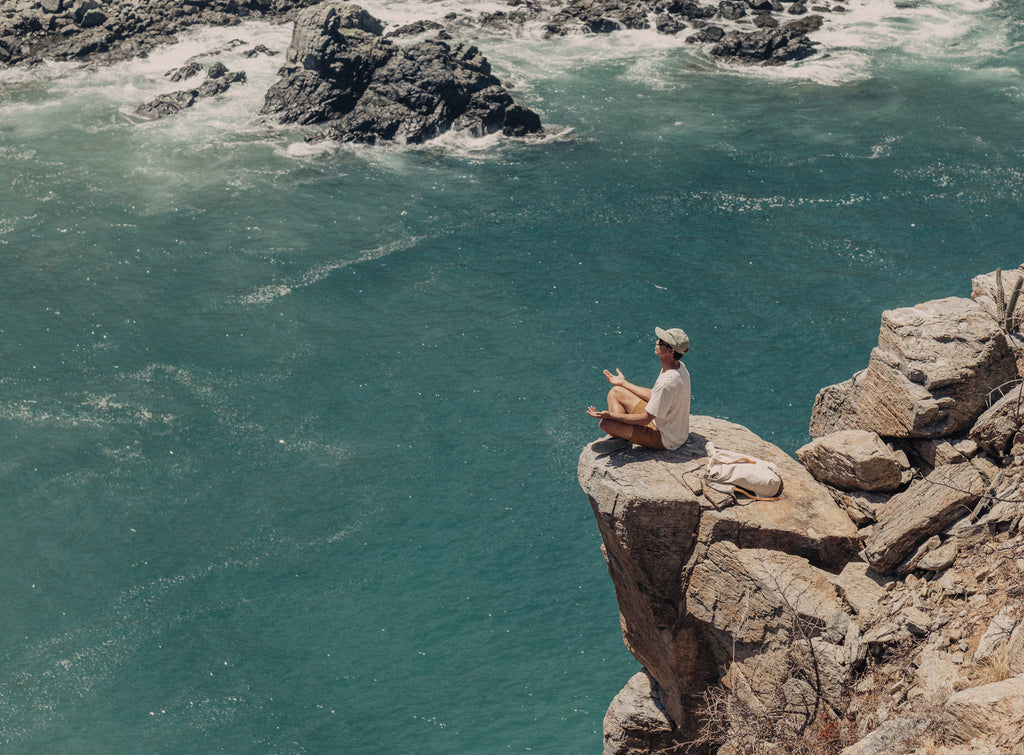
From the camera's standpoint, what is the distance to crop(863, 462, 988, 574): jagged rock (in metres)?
20.6

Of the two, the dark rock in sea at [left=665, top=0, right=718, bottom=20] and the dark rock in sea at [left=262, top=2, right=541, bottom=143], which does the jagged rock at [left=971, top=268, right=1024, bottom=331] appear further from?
the dark rock in sea at [left=665, top=0, right=718, bottom=20]

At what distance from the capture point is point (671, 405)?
22531 mm

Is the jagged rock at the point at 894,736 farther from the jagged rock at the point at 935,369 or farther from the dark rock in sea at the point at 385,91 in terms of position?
the dark rock in sea at the point at 385,91

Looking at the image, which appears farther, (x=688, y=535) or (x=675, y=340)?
(x=688, y=535)

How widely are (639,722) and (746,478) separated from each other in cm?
822

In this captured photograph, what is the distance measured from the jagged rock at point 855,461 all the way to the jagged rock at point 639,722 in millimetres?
7548

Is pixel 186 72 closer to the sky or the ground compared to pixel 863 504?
closer to the ground

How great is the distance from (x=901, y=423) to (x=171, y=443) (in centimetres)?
3247

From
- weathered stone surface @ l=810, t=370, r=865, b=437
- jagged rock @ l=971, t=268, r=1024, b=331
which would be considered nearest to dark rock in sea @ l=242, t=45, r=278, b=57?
weathered stone surface @ l=810, t=370, r=865, b=437

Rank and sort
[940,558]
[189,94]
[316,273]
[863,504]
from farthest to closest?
1. [189,94]
2. [316,273]
3. [863,504]
4. [940,558]

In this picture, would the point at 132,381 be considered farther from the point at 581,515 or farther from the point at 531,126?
the point at 531,126

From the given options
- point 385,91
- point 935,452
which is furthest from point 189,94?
point 935,452

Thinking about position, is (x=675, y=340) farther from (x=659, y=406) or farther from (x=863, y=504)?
(x=863, y=504)

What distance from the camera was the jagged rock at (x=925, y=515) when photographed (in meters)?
20.6
